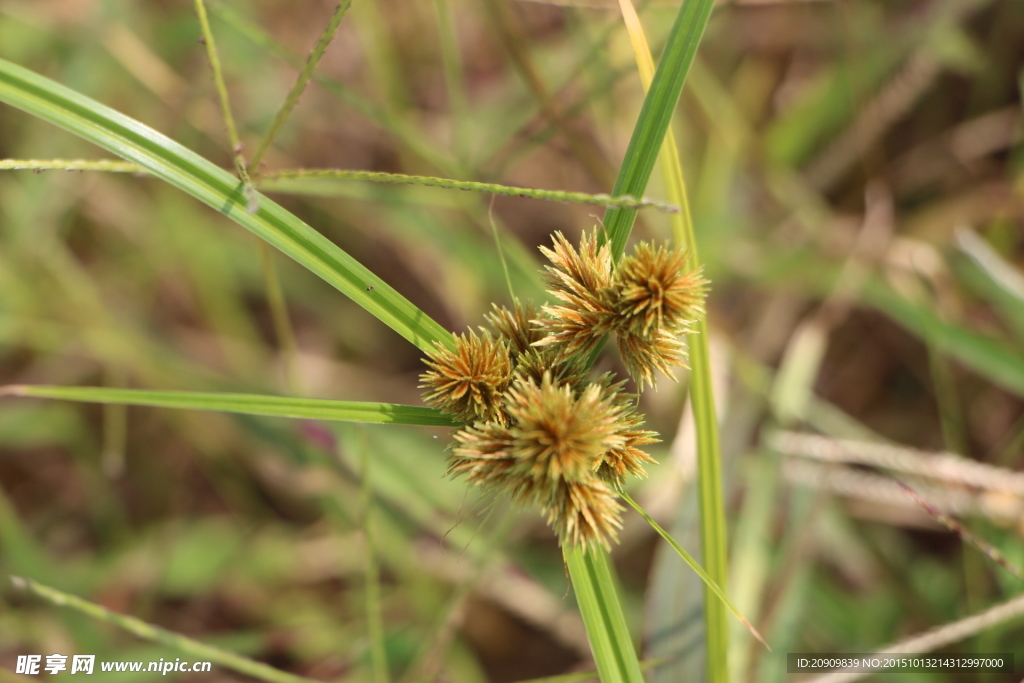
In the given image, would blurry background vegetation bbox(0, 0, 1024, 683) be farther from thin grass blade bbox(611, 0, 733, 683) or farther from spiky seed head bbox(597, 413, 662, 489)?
spiky seed head bbox(597, 413, 662, 489)

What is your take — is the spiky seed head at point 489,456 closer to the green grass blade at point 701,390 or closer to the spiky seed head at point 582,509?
the spiky seed head at point 582,509

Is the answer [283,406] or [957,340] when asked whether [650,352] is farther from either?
[957,340]

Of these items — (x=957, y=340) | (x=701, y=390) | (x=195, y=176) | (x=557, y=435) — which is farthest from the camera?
(x=957, y=340)

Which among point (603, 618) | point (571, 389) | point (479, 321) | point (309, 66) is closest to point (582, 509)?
point (571, 389)

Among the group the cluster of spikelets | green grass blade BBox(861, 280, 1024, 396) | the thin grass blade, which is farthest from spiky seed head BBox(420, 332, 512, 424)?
green grass blade BBox(861, 280, 1024, 396)

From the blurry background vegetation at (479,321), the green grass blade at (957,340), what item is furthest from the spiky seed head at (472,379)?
the green grass blade at (957,340)

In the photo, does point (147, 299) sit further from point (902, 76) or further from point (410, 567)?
point (902, 76)

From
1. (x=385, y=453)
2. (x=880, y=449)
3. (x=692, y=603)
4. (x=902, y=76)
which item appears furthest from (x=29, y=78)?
(x=902, y=76)
